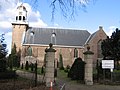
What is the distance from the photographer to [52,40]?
67000 mm

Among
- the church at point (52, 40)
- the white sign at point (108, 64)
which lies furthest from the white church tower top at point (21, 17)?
the white sign at point (108, 64)

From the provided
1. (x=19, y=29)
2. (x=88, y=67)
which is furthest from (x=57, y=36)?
(x=88, y=67)

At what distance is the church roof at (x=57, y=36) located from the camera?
65875mm

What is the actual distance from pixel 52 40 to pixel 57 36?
1853 mm

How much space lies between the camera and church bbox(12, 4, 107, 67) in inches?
2504

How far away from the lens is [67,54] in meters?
66.2

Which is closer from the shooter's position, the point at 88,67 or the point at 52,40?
the point at 88,67

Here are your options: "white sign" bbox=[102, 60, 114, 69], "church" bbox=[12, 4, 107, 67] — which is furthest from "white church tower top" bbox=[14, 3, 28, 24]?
"white sign" bbox=[102, 60, 114, 69]

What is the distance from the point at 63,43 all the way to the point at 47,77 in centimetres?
4710

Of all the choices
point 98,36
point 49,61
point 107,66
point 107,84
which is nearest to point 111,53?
point 107,66

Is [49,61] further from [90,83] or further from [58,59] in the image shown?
[58,59]

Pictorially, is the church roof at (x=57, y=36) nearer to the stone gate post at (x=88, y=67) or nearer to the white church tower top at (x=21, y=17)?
the white church tower top at (x=21, y=17)

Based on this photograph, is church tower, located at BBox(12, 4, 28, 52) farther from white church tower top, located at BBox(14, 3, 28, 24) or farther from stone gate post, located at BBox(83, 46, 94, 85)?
stone gate post, located at BBox(83, 46, 94, 85)

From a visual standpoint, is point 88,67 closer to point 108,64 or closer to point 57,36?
point 108,64
